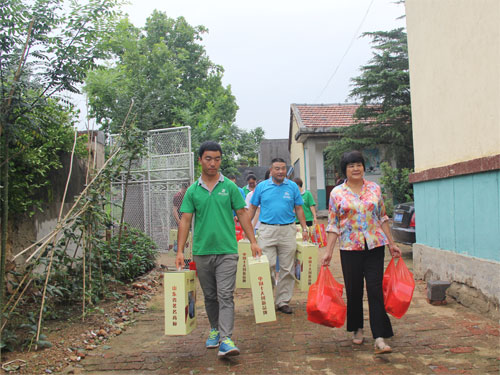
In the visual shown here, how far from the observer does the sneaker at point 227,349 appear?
4.04 metres

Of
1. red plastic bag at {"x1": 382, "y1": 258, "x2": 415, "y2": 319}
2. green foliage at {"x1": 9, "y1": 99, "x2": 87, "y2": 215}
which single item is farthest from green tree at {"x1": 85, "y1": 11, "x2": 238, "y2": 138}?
red plastic bag at {"x1": 382, "y1": 258, "x2": 415, "y2": 319}

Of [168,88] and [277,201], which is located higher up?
[168,88]

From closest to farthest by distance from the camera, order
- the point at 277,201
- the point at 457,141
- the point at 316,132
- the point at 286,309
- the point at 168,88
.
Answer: the point at 286,309 → the point at 457,141 → the point at 277,201 → the point at 316,132 → the point at 168,88

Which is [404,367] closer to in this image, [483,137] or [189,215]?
[189,215]

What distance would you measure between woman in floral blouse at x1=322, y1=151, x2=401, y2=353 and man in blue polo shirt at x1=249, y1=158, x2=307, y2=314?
150 cm

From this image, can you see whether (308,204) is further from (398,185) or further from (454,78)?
(398,185)

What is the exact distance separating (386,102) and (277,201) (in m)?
10.6

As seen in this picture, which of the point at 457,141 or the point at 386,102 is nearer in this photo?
the point at 457,141

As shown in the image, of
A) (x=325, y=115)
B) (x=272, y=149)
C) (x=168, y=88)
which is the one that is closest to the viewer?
(x=325, y=115)

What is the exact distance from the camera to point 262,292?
14.0 feet

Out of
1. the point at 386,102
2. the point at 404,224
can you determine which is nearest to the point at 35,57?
the point at 404,224

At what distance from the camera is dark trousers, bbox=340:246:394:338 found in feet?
13.7

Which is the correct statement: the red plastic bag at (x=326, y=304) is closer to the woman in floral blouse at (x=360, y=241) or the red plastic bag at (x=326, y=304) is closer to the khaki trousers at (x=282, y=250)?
the woman in floral blouse at (x=360, y=241)

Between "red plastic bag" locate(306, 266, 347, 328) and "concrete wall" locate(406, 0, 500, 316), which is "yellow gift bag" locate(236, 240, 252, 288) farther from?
"concrete wall" locate(406, 0, 500, 316)
